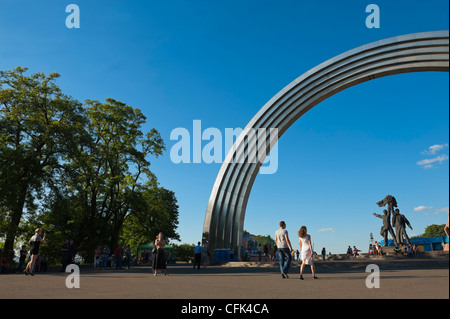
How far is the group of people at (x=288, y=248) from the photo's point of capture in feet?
32.7

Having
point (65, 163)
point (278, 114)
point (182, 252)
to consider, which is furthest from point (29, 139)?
point (182, 252)

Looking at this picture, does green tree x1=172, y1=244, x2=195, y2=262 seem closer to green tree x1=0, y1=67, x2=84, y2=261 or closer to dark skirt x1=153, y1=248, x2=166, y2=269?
green tree x1=0, y1=67, x2=84, y2=261

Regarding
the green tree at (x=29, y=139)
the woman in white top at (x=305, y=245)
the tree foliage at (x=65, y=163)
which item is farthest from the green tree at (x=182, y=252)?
the woman in white top at (x=305, y=245)

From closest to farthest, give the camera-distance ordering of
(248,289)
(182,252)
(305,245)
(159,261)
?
(248,289) → (305,245) → (159,261) → (182,252)

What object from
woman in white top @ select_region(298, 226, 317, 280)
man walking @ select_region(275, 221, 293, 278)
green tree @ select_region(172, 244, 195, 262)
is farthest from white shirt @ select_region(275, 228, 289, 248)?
green tree @ select_region(172, 244, 195, 262)

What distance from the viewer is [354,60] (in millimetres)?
24391

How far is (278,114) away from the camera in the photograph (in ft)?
85.9

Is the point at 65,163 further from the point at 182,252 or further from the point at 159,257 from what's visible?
the point at 182,252

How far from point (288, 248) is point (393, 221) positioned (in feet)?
76.8

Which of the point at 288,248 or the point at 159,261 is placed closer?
the point at 288,248

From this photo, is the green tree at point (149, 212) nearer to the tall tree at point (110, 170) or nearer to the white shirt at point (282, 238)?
the tall tree at point (110, 170)

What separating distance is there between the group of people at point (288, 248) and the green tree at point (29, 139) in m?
14.8

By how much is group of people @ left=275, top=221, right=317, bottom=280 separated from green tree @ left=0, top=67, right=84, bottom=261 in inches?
584
